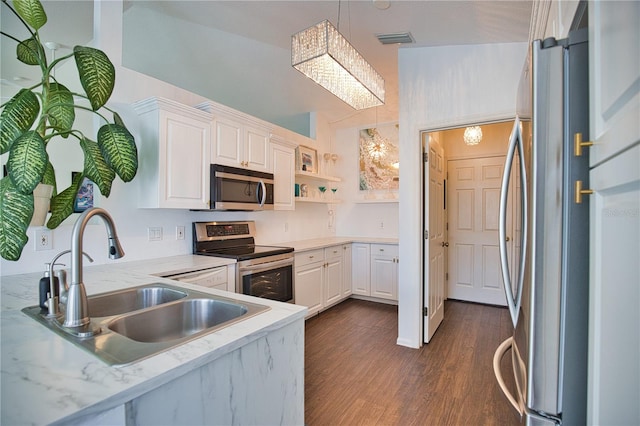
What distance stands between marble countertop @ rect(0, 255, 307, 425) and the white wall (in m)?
2.01

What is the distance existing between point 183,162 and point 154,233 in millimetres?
690

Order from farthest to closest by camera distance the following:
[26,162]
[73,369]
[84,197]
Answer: [84,197] → [26,162] → [73,369]

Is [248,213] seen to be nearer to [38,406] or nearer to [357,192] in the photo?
[357,192]

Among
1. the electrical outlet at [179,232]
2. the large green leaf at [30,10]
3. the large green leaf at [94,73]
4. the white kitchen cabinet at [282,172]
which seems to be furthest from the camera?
the white kitchen cabinet at [282,172]

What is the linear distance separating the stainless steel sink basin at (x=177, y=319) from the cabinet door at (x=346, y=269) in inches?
126

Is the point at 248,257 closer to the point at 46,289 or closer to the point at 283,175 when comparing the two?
the point at 283,175

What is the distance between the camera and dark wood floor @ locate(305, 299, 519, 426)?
6.56 ft

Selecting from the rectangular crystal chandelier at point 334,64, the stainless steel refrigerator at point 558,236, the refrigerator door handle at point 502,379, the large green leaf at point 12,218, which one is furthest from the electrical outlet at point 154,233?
the stainless steel refrigerator at point 558,236

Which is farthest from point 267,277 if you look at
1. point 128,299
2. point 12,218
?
point 12,218

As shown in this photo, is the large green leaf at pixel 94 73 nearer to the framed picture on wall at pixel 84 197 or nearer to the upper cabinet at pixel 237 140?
the framed picture on wall at pixel 84 197

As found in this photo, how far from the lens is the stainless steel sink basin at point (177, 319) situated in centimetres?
121

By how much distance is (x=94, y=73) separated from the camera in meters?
1.69

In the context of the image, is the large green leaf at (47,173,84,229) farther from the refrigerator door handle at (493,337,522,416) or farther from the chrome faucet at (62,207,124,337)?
the refrigerator door handle at (493,337,522,416)

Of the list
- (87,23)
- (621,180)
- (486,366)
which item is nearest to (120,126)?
(87,23)
